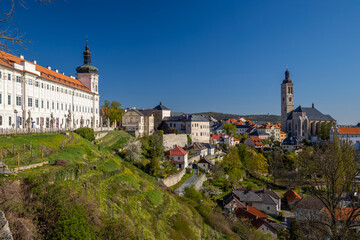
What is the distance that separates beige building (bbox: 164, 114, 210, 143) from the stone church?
46901mm

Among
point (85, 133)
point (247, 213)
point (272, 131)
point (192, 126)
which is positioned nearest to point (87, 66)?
point (85, 133)

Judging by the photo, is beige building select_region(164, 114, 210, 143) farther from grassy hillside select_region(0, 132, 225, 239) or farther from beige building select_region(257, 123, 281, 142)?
grassy hillside select_region(0, 132, 225, 239)

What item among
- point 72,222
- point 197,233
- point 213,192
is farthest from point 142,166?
point 72,222

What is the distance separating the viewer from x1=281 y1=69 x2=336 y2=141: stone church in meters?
110

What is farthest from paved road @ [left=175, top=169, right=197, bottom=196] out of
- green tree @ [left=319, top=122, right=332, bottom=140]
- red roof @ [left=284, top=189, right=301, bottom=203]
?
green tree @ [left=319, top=122, right=332, bottom=140]

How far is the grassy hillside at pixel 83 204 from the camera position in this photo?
38.6 ft

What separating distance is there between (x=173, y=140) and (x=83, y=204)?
50.1 m

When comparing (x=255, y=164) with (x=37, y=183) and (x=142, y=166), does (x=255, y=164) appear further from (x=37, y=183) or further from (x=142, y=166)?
(x=37, y=183)

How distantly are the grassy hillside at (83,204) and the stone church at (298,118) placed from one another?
9506cm

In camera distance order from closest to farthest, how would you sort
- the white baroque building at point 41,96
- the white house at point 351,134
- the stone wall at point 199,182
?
the white baroque building at point 41,96
the stone wall at point 199,182
the white house at point 351,134

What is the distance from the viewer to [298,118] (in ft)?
361

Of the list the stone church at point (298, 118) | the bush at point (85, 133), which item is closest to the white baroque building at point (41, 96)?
the bush at point (85, 133)

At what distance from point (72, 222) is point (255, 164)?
56.7 metres

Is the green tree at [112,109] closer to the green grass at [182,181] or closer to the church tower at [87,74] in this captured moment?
the church tower at [87,74]
